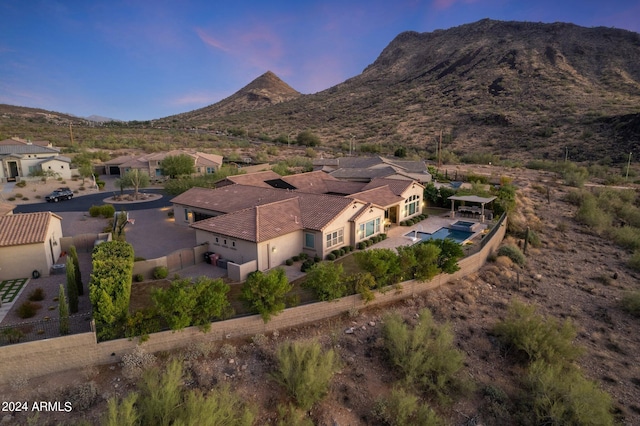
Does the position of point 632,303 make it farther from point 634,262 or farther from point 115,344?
point 115,344

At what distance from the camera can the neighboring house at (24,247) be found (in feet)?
75.8

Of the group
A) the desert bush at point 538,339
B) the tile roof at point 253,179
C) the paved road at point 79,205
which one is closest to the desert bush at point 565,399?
the desert bush at point 538,339

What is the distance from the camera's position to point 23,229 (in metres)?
24.2

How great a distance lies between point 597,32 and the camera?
128875 mm

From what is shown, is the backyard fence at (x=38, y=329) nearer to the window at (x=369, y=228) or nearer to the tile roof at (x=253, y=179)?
the window at (x=369, y=228)

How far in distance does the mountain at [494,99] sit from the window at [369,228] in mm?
61976

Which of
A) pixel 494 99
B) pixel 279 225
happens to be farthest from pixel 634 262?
pixel 494 99

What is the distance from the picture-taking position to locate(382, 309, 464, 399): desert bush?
1661cm

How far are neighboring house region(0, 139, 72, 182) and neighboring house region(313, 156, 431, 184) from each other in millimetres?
40109

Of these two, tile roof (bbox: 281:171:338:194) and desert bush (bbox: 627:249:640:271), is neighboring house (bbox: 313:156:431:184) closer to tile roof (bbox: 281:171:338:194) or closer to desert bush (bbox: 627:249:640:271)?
tile roof (bbox: 281:171:338:194)

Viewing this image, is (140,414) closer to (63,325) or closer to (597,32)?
(63,325)

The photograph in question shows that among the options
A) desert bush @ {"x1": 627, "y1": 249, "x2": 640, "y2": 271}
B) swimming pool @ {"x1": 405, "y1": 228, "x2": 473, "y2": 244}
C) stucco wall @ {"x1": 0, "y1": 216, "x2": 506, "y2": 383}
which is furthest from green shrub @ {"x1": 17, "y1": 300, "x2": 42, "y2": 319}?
desert bush @ {"x1": 627, "y1": 249, "x2": 640, "y2": 271}

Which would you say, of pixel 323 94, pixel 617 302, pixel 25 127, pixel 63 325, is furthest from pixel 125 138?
pixel 617 302

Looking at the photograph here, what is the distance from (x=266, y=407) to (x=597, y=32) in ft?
539
